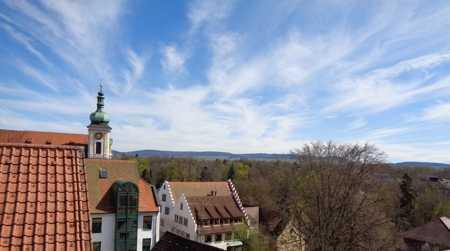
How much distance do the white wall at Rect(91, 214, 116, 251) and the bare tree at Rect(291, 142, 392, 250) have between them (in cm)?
1594

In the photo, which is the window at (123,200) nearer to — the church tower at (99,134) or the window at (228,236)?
the window at (228,236)

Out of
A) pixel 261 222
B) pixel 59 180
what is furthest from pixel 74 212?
pixel 261 222

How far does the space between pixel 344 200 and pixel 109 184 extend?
1917 cm

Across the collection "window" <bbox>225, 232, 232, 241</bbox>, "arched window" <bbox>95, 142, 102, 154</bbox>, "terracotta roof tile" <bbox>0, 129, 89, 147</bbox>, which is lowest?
"window" <bbox>225, 232, 232, 241</bbox>

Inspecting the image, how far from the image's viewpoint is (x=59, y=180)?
5488 mm

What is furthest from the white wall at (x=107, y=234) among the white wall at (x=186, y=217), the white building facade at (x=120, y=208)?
the white wall at (x=186, y=217)

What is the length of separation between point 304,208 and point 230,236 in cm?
1746

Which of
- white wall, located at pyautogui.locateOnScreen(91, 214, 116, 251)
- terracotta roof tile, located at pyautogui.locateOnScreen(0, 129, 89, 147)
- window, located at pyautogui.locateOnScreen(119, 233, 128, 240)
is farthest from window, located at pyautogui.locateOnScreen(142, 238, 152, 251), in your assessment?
terracotta roof tile, located at pyautogui.locateOnScreen(0, 129, 89, 147)

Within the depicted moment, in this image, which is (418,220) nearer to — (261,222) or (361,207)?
(261,222)

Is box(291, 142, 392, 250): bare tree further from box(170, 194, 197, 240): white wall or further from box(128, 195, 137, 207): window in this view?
box(170, 194, 197, 240): white wall

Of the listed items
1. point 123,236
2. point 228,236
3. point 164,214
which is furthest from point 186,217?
point 123,236

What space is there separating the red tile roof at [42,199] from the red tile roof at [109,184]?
24634 mm

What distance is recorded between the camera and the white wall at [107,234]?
2897cm

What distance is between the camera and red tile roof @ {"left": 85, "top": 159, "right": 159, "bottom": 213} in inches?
1148
